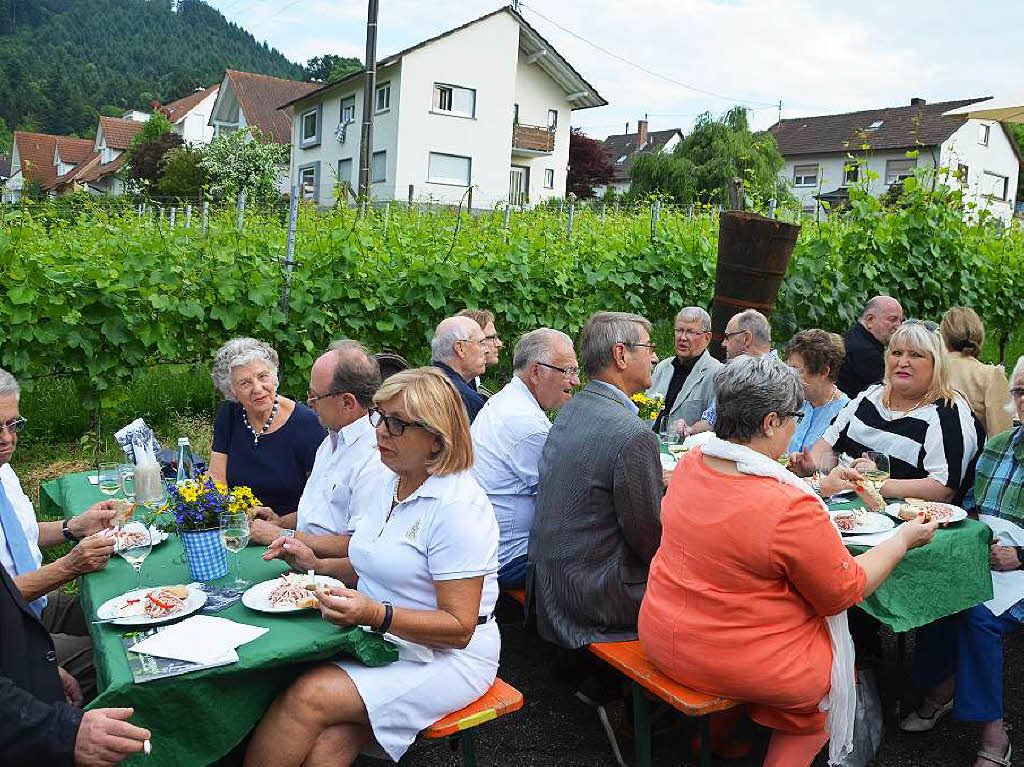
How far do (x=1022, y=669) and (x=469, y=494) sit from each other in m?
3.10

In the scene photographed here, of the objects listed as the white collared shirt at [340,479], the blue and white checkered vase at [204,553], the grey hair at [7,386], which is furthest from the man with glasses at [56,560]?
the white collared shirt at [340,479]

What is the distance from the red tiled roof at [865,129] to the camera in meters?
40.1

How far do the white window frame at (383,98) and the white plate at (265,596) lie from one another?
29468 mm

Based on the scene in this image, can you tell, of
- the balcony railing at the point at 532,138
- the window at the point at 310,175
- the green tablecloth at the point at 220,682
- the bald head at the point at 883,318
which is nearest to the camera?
the green tablecloth at the point at 220,682

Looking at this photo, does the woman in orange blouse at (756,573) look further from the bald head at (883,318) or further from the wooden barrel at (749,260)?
the wooden barrel at (749,260)

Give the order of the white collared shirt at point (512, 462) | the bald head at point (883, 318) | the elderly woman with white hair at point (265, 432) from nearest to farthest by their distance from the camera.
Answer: the white collared shirt at point (512, 462) < the elderly woman with white hair at point (265, 432) < the bald head at point (883, 318)

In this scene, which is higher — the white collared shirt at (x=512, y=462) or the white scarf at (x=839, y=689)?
the white collared shirt at (x=512, y=462)

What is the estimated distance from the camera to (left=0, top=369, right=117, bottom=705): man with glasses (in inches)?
106

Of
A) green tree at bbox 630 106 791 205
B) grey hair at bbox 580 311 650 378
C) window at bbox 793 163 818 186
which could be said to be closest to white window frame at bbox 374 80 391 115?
green tree at bbox 630 106 791 205

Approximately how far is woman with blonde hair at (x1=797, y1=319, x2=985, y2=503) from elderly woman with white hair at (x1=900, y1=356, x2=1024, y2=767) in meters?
0.16

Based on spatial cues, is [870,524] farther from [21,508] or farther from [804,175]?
[804,175]

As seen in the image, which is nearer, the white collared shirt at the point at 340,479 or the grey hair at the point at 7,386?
the grey hair at the point at 7,386

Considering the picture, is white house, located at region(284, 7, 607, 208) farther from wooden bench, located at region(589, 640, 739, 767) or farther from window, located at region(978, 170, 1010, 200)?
wooden bench, located at region(589, 640, 739, 767)

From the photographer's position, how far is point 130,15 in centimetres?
12562
